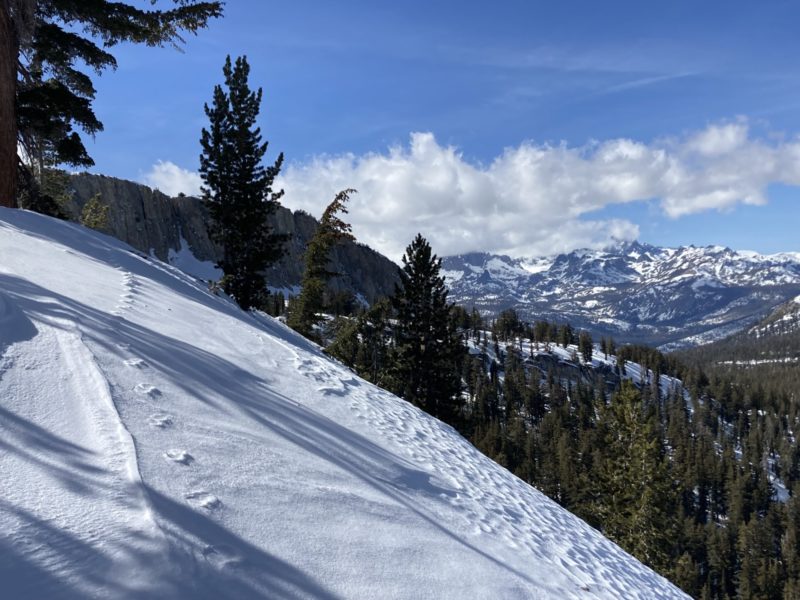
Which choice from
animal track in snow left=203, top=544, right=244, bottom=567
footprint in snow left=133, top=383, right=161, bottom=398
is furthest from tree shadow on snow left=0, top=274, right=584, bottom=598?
animal track in snow left=203, top=544, right=244, bottom=567

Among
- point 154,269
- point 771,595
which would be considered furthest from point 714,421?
point 154,269

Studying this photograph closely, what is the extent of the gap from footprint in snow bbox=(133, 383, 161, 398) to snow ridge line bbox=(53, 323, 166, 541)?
13.4 inches

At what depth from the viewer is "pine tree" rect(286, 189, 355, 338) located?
27.8 m

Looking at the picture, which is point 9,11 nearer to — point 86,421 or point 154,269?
point 154,269

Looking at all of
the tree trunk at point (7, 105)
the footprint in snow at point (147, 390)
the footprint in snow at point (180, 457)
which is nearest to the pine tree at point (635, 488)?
the footprint in snow at point (147, 390)

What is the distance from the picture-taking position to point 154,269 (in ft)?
47.6

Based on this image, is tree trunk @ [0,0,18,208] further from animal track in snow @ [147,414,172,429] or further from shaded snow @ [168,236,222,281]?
shaded snow @ [168,236,222,281]

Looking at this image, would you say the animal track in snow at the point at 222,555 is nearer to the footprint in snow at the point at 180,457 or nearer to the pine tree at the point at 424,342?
the footprint in snow at the point at 180,457

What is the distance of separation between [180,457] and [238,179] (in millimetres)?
21601

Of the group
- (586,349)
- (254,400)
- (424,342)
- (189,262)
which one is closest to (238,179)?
(424,342)

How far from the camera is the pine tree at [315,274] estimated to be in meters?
27.8

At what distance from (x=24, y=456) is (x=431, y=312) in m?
25.4

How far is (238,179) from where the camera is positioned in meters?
24.2

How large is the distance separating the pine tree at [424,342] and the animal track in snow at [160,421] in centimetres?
2287
